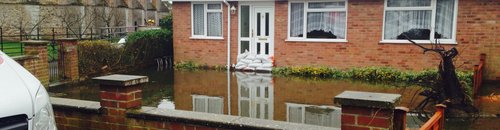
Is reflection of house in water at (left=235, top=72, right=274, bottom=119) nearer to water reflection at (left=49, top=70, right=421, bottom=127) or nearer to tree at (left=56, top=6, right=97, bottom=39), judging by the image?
water reflection at (left=49, top=70, right=421, bottom=127)

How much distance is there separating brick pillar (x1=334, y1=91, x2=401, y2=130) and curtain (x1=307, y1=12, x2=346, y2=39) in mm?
9277

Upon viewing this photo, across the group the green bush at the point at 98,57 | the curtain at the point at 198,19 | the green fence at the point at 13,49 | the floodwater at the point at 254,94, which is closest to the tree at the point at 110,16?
the green fence at the point at 13,49

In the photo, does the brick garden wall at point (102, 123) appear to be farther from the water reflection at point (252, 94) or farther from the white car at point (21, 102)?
the water reflection at point (252, 94)

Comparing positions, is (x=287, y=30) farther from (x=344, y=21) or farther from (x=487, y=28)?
(x=487, y=28)

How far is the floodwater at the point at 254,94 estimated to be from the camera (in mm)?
7344

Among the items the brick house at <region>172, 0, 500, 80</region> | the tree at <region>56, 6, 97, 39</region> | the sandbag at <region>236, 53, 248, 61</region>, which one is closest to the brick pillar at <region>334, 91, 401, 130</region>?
the brick house at <region>172, 0, 500, 80</region>

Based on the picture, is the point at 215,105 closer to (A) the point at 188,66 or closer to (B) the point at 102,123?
(B) the point at 102,123

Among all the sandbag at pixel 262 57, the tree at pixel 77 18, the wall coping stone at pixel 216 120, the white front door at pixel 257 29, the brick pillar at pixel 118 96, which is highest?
the tree at pixel 77 18

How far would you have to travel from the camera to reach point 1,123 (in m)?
2.59

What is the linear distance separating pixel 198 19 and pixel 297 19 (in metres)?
3.42

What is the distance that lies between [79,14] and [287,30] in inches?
661

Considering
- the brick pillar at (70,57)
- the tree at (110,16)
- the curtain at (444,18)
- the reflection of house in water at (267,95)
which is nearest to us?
the reflection of house in water at (267,95)

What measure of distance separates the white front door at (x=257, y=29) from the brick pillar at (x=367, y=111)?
1007 centimetres

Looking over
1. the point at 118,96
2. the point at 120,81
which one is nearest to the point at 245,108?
the point at 118,96
